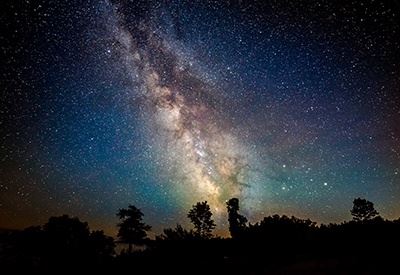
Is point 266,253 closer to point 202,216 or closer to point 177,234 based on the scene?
point 177,234

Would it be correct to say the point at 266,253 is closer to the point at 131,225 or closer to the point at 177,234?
the point at 177,234

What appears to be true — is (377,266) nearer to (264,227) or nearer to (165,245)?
(264,227)

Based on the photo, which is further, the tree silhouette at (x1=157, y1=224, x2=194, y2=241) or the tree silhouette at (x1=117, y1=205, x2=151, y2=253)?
the tree silhouette at (x1=117, y1=205, x2=151, y2=253)

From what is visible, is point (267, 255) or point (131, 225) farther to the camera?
point (131, 225)

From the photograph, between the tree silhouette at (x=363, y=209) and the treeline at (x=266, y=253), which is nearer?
the treeline at (x=266, y=253)

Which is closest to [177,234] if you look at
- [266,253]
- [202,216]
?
[266,253]

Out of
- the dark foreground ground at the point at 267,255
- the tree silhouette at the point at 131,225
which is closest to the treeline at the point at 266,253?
the dark foreground ground at the point at 267,255

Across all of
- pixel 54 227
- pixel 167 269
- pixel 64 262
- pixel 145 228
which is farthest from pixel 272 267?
pixel 145 228

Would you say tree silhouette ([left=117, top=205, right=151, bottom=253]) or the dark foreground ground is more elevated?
tree silhouette ([left=117, top=205, right=151, bottom=253])

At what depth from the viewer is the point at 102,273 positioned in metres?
13.9

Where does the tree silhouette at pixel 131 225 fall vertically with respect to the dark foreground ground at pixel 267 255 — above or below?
above

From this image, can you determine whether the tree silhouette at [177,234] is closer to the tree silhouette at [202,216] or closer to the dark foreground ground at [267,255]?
the dark foreground ground at [267,255]

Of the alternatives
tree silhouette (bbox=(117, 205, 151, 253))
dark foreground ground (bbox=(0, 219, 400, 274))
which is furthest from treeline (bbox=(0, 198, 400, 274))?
tree silhouette (bbox=(117, 205, 151, 253))

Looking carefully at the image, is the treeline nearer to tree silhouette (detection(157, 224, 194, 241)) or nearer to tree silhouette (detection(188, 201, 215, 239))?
tree silhouette (detection(157, 224, 194, 241))
